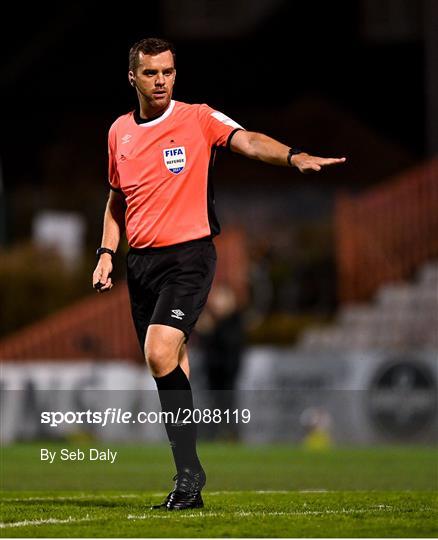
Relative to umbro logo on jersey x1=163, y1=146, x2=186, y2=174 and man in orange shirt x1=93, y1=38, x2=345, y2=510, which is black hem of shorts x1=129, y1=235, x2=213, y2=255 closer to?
man in orange shirt x1=93, y1=38, x2=345, y2=510

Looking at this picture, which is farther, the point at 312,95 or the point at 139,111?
the point at 312,95

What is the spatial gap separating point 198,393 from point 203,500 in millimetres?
9754

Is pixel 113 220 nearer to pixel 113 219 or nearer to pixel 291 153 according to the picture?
pixel 113 219

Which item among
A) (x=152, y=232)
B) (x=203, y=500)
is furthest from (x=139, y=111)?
(x=203, y=500)

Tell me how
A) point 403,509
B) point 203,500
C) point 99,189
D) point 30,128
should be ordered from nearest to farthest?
point 403,509 < point 203,500 < point 99,189 < point 30,128

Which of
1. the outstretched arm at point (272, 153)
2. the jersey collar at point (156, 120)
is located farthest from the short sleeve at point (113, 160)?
the outstretched arm at point (272, 153)

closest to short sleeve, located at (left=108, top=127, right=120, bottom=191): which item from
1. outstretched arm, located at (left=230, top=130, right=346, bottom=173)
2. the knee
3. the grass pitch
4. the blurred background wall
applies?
outstretched arm, located at (left=230, top=130, right=346, bottom=173)

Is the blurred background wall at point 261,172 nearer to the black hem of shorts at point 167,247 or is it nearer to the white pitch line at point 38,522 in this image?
the black hem of shorts at point 167,247

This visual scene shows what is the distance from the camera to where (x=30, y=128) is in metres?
32.1

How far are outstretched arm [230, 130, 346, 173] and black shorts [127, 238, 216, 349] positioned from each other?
0.60 meters

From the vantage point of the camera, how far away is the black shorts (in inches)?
305

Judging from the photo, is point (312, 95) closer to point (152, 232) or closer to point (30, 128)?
point (30, 128)

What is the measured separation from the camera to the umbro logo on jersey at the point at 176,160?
783 cm

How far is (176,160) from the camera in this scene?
7832mm
